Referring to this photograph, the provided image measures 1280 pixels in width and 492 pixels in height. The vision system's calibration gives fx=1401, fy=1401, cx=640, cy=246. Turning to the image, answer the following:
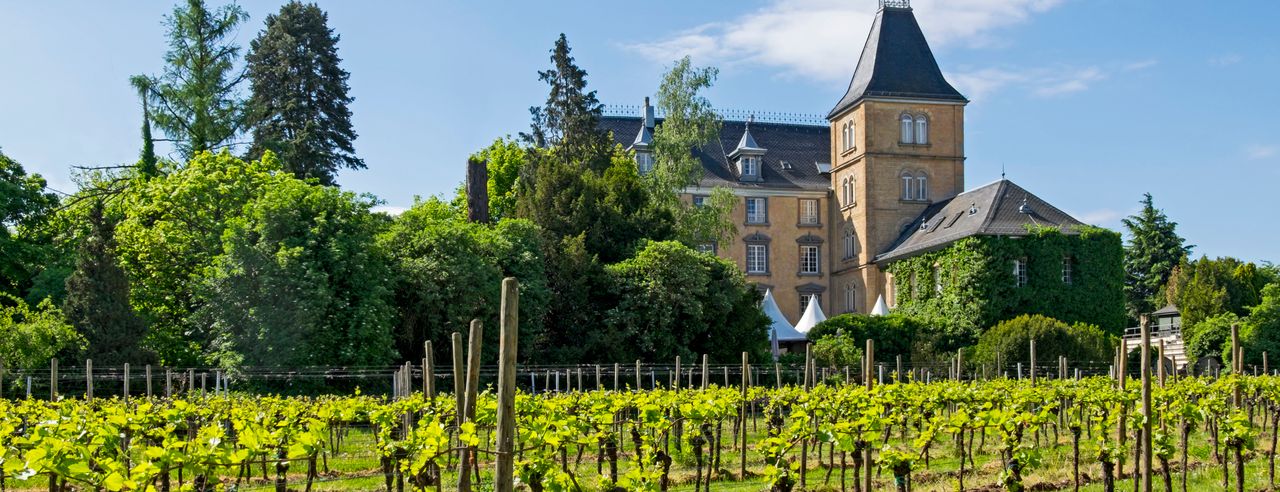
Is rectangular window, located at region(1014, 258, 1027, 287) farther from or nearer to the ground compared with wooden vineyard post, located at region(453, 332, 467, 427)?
farther from the ground

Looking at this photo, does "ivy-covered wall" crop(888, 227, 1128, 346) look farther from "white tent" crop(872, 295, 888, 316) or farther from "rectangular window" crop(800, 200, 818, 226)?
"rectangular window" crop(800, 200, 818, 226)

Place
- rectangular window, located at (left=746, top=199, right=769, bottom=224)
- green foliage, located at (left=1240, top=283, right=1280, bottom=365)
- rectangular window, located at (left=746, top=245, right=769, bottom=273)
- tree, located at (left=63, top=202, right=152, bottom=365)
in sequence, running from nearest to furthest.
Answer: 1. tree, located at (left=63, top=202, right=152, bottom=365)
2. green foliage, located at (left=1240, top=283, right=1280, bottom=365)
3. rectangular window, located at (left=746, top=245, right=769, bottom=273)
4. rectangular window, located at (left=746, top=199, right=769, bottom=224)

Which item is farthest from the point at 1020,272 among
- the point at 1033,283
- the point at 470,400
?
the point at 470,400

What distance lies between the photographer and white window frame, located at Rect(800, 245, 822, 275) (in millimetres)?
71188

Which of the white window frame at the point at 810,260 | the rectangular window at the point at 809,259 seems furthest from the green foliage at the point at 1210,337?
the rectangular window at the point at 809,259

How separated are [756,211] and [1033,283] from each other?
20115 mm

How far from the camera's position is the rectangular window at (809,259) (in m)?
71.2

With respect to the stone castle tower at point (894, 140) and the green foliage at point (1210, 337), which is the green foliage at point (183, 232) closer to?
the stone castle tower at point (894, 140)

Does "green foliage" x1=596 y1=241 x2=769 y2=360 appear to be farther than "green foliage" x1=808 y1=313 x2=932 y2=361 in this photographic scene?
No

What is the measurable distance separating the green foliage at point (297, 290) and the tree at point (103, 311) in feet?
6.69

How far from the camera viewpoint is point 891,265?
62281 millimetres

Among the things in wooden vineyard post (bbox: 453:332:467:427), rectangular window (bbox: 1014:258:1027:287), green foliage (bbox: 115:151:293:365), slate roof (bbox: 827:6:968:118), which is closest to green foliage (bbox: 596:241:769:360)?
green foliage (bbox: 115:151:293:365)

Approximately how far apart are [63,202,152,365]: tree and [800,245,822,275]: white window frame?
41.5 meters

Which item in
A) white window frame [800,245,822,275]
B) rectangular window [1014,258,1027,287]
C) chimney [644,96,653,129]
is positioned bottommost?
rectangular window [1014,258,1027,287]
